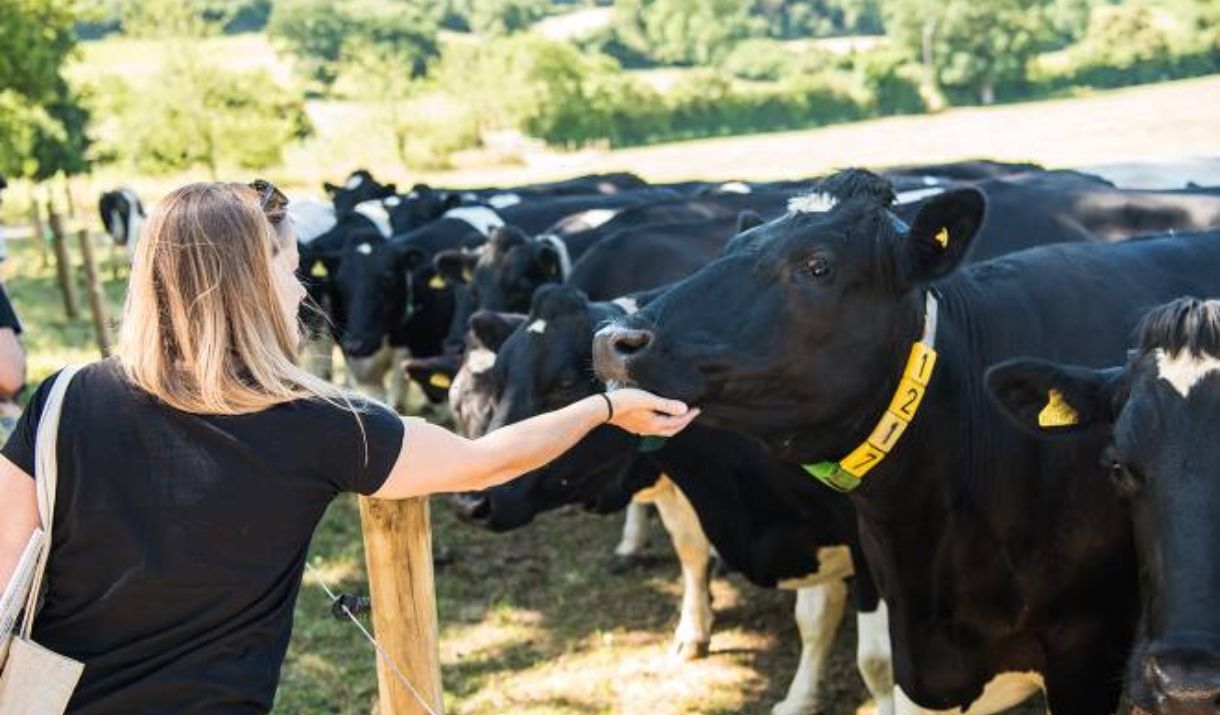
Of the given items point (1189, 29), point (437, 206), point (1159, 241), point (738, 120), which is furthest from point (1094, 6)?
point (1159, 241)

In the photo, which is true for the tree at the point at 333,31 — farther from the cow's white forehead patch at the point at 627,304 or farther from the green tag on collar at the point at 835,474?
the green tag on collar at the point at 835,474

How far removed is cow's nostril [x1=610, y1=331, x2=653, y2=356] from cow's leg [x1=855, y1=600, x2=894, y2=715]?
232 centimetres

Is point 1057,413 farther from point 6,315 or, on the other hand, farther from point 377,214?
point 377,214

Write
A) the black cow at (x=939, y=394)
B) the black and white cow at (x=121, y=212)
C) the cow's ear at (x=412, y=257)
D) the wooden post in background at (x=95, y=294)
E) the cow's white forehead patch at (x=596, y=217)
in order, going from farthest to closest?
the black and white cow at (x=121, y=212), the wooden post in background at (x=95, y=294), the cow's ear at (x=412, y=257), the cow's white forehead patch at (x=596, y=217), the black cow at (x=939, y=394)

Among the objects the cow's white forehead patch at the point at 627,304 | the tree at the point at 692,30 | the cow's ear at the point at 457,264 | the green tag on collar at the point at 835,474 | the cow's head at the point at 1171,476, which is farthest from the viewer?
the tree at the point at 692,30

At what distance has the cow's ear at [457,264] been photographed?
909cm

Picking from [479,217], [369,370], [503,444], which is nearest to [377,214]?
[479,217]

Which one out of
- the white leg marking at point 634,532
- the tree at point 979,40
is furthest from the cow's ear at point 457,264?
the tree at point 979,40

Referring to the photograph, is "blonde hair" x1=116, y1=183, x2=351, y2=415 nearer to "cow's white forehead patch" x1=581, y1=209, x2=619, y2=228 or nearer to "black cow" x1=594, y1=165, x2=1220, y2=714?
"black cow" x1=594, y1=165, x2=1220, y2=714

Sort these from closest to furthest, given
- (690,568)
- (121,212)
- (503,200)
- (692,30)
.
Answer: (690,568)
(503,200)
(121,212)
(692,30)

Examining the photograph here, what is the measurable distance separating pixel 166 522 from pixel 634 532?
217 inches

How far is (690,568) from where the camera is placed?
21.2 ft

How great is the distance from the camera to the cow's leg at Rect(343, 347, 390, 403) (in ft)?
36.2

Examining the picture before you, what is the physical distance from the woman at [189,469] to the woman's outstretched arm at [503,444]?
0.22ft
